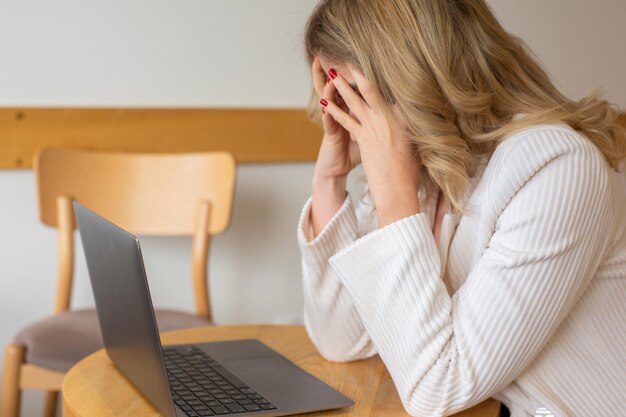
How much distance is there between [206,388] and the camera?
122 cm

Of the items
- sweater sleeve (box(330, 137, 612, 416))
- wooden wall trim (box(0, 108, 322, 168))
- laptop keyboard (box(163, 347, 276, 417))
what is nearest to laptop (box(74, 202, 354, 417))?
laptop keyboard (box(163, 347, 276, 417))

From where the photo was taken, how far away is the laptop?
1.07 m

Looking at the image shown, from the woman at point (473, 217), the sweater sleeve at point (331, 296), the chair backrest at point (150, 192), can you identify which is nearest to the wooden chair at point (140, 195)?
the chair backrest at point (150, 192)

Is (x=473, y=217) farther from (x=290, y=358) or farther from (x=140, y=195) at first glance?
(x=140, y=195)

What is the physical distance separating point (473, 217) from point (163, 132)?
171cm

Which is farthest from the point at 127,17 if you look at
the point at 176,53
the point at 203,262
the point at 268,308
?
the point at 268,308

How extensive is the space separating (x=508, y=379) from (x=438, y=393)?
93 mm

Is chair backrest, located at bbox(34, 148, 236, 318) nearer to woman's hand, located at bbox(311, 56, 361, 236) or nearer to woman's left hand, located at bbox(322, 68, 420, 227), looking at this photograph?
woman's hand, located at bbox(311, 56, 361, 236)

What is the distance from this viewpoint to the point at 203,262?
2.59 m

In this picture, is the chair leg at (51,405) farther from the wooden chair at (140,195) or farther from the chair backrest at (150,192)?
the chair backrest at (150,192)

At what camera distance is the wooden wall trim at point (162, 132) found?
2.73 metres

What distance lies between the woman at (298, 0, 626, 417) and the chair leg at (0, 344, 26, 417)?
1.03 meters

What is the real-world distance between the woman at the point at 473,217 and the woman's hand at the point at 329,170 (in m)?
0.04

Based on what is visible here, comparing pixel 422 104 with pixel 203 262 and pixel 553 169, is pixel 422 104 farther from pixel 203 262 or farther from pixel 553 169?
pixel 203 262
